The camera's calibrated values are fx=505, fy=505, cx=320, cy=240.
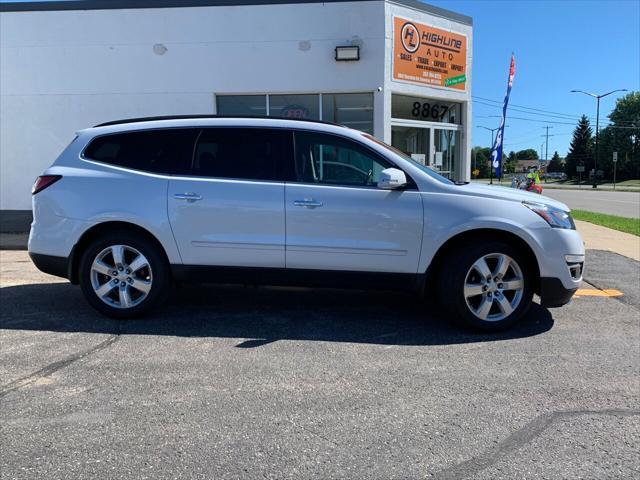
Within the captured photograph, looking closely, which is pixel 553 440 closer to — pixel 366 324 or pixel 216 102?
pixel 366 324

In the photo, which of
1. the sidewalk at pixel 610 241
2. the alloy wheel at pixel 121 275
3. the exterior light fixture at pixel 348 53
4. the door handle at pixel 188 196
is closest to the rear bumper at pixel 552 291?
the door handle at pixel 188 196

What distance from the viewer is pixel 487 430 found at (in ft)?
9.80

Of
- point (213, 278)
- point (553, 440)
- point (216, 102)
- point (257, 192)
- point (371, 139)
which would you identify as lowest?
point (553, 440)

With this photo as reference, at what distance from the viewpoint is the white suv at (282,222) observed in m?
4.54

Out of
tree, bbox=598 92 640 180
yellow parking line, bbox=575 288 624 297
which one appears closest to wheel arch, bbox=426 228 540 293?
yellow parking line, bbox=575 288 624 297

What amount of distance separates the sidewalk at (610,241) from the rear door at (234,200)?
22.4 ft

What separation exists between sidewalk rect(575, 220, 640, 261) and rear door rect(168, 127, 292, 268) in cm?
683

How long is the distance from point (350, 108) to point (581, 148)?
271 ft

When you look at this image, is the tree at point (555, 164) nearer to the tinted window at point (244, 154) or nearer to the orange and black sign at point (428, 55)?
the orange and black sign at point (428, 55)

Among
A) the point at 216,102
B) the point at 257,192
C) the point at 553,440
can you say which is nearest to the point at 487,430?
the point at 553,440

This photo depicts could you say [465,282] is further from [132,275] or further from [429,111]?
[429,111]

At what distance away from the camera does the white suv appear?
4539 mm

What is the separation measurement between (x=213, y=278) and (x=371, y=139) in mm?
2034

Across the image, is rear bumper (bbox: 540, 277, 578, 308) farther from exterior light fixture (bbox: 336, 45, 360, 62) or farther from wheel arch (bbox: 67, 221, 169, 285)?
exterior light fixture (bbox: 336, 45, 360, 62)
